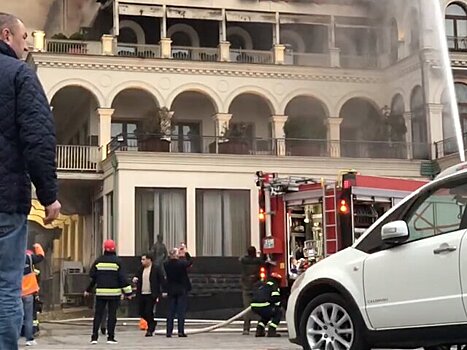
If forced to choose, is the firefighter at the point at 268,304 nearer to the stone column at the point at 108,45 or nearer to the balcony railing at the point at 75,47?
the stone column at the point at 108,45

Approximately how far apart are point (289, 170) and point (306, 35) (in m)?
9.77

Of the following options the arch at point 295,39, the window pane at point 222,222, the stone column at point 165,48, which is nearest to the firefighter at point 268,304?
the window pane at point 222,222

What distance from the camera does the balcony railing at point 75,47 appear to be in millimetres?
30500

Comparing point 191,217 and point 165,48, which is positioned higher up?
point 165,48

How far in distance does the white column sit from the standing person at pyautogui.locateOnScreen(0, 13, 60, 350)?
856 inches

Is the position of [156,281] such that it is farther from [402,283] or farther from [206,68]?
[206,68]

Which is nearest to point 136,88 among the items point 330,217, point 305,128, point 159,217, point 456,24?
point 159,217

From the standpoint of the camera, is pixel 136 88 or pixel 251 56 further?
pixel 251 56

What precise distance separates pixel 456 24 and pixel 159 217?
1458 cm

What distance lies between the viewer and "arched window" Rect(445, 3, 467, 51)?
31.6 metres

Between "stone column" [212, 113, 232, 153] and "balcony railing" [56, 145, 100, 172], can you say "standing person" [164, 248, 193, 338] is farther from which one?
"stone column" [212, 113, 232, 153]

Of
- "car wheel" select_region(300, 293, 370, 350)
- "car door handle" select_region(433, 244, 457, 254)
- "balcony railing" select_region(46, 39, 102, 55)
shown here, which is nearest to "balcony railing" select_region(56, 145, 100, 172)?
"balcony railing" select_region(46, 39, 102, 55)

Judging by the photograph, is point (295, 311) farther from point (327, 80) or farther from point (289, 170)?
point (327, 80)

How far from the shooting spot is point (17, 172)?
4.38 meters
